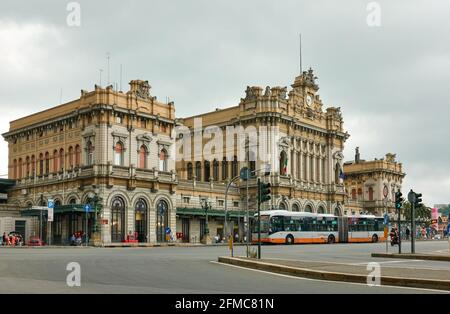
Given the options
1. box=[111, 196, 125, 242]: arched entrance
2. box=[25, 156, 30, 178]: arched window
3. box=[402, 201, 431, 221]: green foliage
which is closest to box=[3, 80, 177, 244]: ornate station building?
box=[111, 196, 125, 242]: arched entrance

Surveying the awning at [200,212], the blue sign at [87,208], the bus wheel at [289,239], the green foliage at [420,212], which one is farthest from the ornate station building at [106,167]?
the green foliage at [420,212]

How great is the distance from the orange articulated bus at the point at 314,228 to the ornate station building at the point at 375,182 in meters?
38.1

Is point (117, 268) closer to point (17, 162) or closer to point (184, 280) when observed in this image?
point (184, 280)

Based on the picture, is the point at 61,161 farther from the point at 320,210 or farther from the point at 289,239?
the point at 320,210

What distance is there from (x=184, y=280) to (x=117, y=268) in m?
6.02

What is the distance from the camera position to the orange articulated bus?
62.1m

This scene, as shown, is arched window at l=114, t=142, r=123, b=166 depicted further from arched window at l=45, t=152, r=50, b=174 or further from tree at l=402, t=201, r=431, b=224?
tree at l=402, t=201, r=431, b=224

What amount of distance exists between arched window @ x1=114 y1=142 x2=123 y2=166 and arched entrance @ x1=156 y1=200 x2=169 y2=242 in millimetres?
6157

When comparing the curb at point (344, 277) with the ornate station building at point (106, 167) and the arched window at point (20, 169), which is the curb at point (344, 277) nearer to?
the ornate station building at point (106, 167)

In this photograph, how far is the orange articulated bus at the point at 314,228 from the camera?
62.1 metres

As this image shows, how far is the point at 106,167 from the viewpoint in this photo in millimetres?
63406

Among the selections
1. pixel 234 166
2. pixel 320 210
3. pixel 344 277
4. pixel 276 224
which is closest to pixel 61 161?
pixel 234 166
